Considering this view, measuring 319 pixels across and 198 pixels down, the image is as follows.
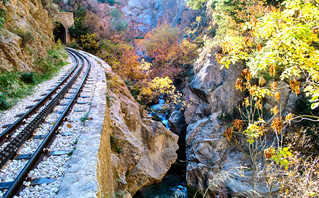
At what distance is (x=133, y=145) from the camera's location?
650 cm

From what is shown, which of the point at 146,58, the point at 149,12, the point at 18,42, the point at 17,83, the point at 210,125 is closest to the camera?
the point at 17,83

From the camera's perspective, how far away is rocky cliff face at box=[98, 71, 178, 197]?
20.2 ft

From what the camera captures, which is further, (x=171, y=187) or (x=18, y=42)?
(x=171, y=187)

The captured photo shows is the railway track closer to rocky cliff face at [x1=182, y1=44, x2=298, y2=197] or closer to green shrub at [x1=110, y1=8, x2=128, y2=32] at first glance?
rocky cliff face at [x1=182, y1=44, x2=298, y2=197]

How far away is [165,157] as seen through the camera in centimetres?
1001

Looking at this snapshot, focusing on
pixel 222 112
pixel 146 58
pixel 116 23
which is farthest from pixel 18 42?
pixel 116 23

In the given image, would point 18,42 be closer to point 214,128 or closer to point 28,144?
point 28,144

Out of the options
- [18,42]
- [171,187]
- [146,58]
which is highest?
[146,58]

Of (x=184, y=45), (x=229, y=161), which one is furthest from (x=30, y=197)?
(x=184, y=45)

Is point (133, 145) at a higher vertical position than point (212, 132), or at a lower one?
higher

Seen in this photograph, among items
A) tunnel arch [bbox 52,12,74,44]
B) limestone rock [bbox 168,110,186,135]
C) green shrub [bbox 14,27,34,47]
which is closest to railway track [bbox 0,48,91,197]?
green shrub [bbox 14,27,34,47]

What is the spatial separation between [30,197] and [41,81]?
8057mm

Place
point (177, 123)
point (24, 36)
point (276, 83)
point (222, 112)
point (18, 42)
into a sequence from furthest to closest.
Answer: point (177, 123) → point (222, 112) → point (24, 36) → point (18, 42) → point (276, 83)

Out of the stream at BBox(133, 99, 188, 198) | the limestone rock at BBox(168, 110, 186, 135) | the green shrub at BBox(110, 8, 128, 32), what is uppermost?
the green shrub at BBox(110, 8, 128, 32)
